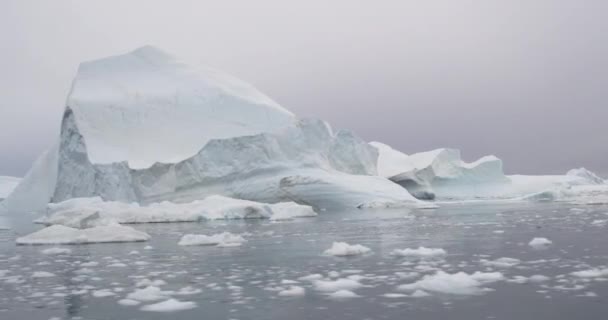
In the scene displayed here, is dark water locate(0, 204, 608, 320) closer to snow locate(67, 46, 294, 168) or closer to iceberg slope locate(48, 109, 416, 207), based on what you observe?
iceberg slope locate(48, 109, 416, 207)

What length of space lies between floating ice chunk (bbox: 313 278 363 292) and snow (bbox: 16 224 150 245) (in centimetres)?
690

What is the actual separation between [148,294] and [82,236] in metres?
6.98

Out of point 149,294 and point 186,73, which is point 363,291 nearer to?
point 149,294

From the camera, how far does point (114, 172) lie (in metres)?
26.5

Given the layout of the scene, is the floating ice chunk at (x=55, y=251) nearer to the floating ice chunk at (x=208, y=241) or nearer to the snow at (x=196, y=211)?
the floating ice chunk at (x=208, y=241)

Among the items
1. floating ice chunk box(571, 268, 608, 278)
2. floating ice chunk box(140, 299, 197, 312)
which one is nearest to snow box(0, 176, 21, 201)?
floating ice chunk box(140, 299, 197, 312)

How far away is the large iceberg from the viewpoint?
2630 centimetres

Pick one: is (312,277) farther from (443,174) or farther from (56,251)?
(443,174)

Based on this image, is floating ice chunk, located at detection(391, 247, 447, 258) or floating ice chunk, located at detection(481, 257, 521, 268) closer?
floating ice chunk, located at detection(481, 257, 521, 268)

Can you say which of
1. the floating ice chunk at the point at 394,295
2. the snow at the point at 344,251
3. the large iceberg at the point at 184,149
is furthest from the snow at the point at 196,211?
the floating ice chunk at the point at 394,295

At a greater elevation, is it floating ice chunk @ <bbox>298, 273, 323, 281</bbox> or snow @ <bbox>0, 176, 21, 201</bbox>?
snow @ <bbox>0, 176, 21, 201</bbox>

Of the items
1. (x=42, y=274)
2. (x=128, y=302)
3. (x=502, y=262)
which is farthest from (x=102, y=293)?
(x=502, y=262)

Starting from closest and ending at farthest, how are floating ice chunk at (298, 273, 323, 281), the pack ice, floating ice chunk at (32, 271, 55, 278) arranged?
floating ice chunk at (298, 273, 323, 281)
floating ice chunk at (32, 271, 55, 278)
the pack ice

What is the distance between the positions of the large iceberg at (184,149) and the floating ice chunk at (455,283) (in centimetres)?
1926
